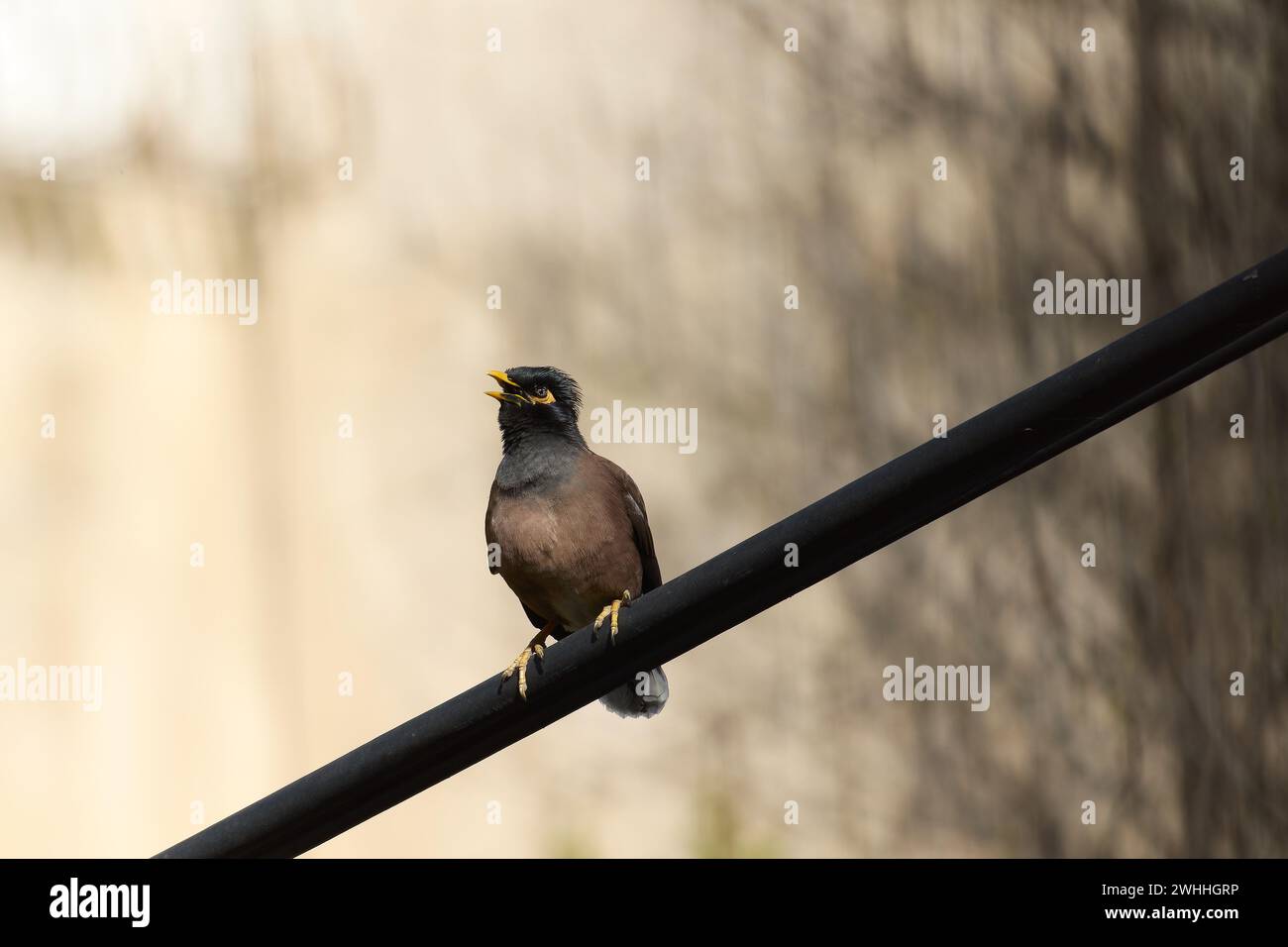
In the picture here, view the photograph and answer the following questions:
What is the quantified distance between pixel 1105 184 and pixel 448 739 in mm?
3525

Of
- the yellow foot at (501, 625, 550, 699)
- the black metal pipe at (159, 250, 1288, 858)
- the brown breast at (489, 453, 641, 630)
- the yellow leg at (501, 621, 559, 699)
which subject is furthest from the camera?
the brown breast at (489, 453, 641, 630)

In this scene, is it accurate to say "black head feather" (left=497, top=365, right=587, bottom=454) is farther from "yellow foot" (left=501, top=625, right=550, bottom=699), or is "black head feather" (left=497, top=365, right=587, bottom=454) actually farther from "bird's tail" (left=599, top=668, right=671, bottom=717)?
"bird's tail" (left=599, top=668, right=671, bottom=717)

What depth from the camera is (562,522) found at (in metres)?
2.37

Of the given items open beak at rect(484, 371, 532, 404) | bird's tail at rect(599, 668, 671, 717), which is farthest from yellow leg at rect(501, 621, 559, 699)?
open beak at rect(484, 371, 532, 404)

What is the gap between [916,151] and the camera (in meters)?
3.78

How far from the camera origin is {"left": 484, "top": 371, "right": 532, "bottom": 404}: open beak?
2.50 metres

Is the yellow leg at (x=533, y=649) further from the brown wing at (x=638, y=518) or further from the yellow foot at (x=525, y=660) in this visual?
the brown wing at (x=638, y=518)

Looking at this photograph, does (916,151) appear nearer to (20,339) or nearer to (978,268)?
(978,268)

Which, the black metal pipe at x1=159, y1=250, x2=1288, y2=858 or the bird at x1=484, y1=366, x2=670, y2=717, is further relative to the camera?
the bird at x1=484, y1=366, x2=670, y2=717

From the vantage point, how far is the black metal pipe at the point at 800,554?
0.85 metres

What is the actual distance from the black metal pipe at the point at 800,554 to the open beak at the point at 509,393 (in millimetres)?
1441

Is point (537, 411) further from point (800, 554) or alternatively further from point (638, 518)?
point (800, 554)

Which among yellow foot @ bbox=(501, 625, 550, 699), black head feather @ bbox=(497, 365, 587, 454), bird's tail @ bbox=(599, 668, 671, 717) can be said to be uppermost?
black head feather @ bbox=(497, 365, 587, 454)

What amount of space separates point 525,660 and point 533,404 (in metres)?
0.72
